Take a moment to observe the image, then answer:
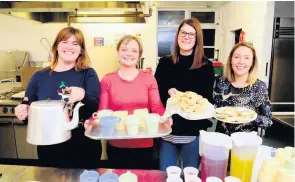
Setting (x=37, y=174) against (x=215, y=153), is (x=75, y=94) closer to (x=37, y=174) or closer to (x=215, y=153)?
(x=37, y=174)

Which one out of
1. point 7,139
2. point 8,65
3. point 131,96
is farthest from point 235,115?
point 8,65

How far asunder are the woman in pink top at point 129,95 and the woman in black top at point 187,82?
11 cm

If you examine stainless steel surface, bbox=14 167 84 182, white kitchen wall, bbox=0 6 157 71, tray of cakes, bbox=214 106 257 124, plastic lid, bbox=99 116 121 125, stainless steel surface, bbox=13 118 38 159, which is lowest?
stainless steel surface, bbox=13 118 38 159

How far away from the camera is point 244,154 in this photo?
964 millimetres

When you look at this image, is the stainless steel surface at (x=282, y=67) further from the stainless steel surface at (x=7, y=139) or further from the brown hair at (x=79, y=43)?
the stainless steel surface at (x=7, y=139)

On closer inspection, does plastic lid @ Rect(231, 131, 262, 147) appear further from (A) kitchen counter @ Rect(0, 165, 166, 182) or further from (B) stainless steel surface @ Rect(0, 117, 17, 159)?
(B) stainless steel surface @ Rect(0, 117, 17, 159)

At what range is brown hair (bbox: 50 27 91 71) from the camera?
1.24m

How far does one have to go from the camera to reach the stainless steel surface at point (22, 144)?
246cm

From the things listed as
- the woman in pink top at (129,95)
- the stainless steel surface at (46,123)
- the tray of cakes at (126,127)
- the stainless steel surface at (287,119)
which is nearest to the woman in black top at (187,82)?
the woman in pink top at (129,95)

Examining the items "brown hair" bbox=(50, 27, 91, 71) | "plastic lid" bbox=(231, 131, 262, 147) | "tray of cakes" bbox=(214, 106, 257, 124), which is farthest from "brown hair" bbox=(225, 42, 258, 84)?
"brown hair" bbox=(50, 27, 91, 71)

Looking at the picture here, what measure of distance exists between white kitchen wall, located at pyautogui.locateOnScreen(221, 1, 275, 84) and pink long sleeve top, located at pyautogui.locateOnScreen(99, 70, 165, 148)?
1.98m

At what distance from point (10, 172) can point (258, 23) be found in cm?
297

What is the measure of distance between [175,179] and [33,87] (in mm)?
880

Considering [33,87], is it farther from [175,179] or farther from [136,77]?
[175,179]
